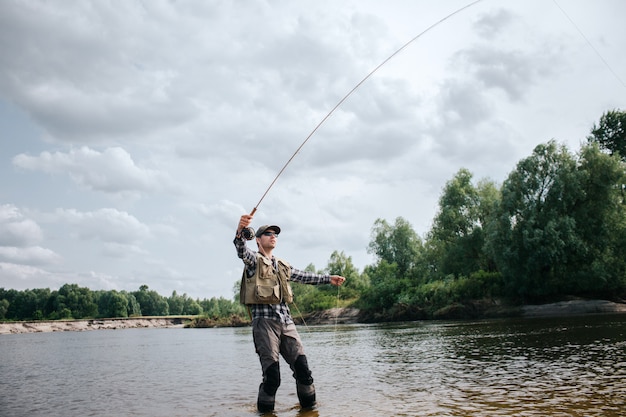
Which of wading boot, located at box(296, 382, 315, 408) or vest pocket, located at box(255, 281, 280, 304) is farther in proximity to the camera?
wading boot, located at box(296, 382, 315, 408)

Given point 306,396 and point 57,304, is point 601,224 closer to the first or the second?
point 306,396

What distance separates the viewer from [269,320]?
668 centimetres

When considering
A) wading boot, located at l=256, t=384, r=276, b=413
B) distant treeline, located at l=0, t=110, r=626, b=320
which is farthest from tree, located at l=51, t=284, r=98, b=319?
wading boot, located at l=256, t=384, r=276, b=413

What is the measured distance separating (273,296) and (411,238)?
75.7 m

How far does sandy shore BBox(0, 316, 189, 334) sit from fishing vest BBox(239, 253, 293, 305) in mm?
120430

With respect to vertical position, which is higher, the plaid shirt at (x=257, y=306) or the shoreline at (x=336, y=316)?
the plaid shirt at (x=257, y=306)

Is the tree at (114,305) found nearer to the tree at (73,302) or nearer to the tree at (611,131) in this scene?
the tree at (73,302)

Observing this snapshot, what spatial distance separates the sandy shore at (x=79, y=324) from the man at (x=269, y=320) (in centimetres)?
12027

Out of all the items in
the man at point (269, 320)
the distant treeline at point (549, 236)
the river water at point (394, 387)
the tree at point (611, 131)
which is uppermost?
the tree at point (611, 131)

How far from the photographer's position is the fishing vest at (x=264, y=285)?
6609mm

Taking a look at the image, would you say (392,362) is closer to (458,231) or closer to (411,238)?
(458,231)

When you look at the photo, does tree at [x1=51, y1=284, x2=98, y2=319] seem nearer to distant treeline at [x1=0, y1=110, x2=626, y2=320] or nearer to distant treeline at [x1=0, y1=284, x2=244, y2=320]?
distant treeline at [x1=0, y1=284, x2=244, y2=320]

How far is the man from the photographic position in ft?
21.4

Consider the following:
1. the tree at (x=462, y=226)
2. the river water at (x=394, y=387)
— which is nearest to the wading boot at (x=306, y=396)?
the river water at (x=394, y=387)
